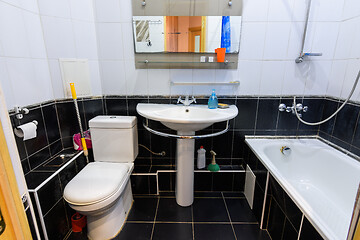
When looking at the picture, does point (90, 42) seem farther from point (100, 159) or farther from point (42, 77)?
point (100, 159)

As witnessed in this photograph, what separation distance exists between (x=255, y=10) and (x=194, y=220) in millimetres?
1838

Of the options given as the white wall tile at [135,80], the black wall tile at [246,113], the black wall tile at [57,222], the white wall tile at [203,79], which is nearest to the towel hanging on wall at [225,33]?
the white wall tile at [203,79]

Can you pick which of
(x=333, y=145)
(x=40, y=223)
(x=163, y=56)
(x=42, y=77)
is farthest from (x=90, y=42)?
(x=333, y=145)

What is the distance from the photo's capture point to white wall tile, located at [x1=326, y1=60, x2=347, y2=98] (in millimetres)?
1526

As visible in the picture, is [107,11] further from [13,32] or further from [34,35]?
[13,32]

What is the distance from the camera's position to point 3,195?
0.37 metres

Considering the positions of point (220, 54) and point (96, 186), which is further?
point (220, 54)

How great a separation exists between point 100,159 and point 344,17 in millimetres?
2384

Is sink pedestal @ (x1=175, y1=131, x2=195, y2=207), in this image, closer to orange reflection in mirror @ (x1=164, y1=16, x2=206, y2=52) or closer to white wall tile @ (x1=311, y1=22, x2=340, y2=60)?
orange reflection in mirror @ (x1=164, y1=16, x2=206, y2=52)

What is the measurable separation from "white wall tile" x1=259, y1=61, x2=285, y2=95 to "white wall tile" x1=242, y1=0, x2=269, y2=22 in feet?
1.25

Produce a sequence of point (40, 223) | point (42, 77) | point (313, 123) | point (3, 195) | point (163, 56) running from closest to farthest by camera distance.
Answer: point (3, 195) < point (40, 223) < point (42, 77) < point (163, 56) < point (313, 123)

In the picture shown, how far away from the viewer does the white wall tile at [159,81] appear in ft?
5.49

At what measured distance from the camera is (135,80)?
170 centimetres

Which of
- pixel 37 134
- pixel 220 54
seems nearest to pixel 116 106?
pixel 37 134
